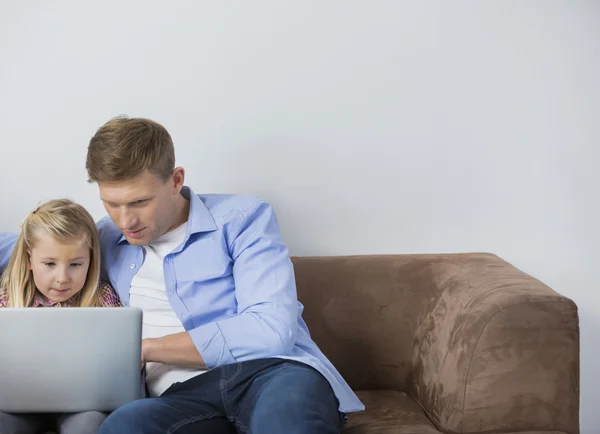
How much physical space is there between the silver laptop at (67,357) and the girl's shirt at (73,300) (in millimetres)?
392

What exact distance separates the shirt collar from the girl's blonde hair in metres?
0.12

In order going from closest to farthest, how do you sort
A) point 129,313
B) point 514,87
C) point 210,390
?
point 129,313
point 210,390
point 514,87

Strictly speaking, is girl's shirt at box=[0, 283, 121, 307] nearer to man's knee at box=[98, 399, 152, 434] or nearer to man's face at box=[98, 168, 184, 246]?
man's face at box=[98, 168, 184, 246]

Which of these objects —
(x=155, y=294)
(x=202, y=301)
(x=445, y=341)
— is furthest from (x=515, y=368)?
(x=155, y=294)

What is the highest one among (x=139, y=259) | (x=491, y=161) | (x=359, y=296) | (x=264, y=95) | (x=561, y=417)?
(x=264, y=95)

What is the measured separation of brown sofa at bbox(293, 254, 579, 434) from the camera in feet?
6.66

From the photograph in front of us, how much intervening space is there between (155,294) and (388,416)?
68 centimetres

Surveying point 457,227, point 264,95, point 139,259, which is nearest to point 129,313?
point 139,259

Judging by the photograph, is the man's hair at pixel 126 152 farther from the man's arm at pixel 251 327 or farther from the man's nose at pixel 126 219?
the man's arm at pixel 251 327

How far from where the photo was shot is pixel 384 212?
2.64 meters

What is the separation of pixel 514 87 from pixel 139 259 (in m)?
1.29

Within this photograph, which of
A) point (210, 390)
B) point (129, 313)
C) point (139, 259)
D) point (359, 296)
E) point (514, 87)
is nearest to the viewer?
point (129, 313)

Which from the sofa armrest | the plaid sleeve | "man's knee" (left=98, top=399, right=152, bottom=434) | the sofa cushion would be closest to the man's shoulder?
the plaid sleeve

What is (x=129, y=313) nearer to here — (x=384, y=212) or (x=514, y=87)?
(x=384, y=212)
